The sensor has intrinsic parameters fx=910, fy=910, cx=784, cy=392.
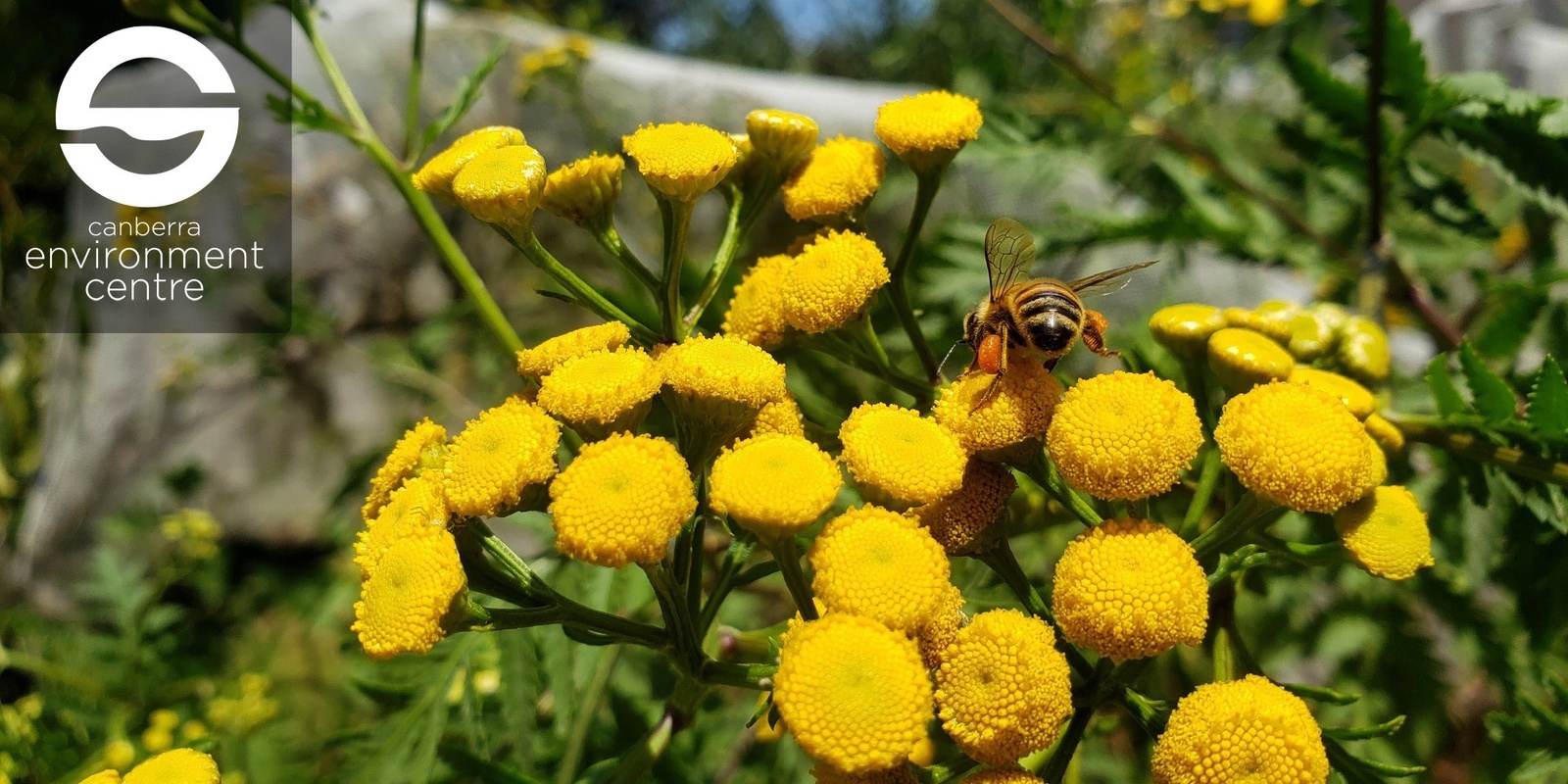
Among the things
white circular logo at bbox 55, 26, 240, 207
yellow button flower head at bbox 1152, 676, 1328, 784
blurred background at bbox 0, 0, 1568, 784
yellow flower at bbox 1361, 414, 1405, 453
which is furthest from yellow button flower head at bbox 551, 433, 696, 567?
white circular logo at bbox 55, 26, 240, 207

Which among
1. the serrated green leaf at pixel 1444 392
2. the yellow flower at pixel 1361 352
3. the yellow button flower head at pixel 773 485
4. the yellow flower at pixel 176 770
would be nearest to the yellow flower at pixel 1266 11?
the yellow flower at pixel 1361 352

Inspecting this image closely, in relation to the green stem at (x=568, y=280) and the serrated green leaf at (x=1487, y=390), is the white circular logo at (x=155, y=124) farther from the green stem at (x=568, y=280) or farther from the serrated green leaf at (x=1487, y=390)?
the serrated green leaf at (x=1487, y=390)

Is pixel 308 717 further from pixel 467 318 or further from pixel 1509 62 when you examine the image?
pixel 1509 62

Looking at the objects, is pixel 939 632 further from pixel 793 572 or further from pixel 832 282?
pixel 832 282

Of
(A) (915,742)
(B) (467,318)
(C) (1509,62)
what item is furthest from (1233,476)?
(C) (1509,62)

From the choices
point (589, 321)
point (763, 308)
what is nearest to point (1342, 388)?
point (763, 308)

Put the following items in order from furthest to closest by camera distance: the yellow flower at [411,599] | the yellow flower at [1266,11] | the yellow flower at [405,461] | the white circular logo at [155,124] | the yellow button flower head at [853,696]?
the white circular logo at [155,124]
the yellow flower at [1266,11]
the yellow flower at [405,461]
the yellow flower at [411,599]
the yellow button flower head at [853,696]
